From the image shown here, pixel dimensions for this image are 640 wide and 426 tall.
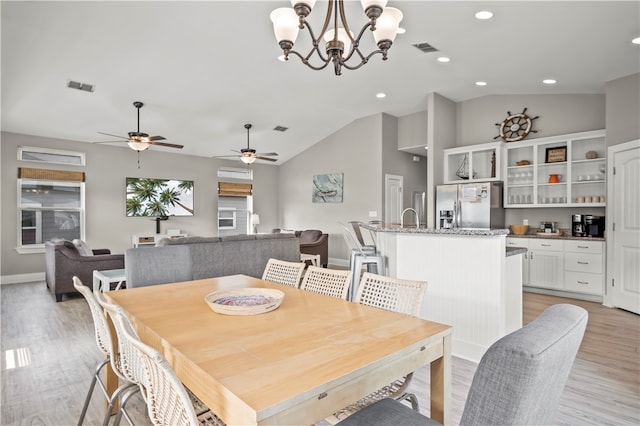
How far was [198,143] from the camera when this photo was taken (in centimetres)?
789

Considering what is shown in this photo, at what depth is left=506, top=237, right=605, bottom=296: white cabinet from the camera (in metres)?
4.80

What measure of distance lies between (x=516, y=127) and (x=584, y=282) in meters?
2.59

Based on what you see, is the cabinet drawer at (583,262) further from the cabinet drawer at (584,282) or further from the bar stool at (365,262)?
the bar stool at (365,262)

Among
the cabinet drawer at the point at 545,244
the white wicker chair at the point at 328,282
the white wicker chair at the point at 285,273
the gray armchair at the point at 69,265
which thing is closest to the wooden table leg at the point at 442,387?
the white wicker chair at the point at 328,282

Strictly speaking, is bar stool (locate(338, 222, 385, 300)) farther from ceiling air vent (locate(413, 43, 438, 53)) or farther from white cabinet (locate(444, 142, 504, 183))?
white cabinet (locate(444, 142, 504, 183))

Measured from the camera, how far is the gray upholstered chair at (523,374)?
69 cm

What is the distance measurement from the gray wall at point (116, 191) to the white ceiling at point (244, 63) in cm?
43

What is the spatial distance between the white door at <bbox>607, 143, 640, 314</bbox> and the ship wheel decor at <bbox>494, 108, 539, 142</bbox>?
1.49 meters

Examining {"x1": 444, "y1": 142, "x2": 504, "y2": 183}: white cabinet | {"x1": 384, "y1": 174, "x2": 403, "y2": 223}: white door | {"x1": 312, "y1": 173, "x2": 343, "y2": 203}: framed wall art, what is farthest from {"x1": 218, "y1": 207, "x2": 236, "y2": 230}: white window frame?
{"x1": 444, "y1": 142, "x2": 504, "y2": 183}: white cabinet

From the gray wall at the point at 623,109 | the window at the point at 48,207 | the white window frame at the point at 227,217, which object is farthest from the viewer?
the white window frame at the point at 227,217

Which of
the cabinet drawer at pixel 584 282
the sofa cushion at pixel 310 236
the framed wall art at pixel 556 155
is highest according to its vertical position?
the framed wall art at pixel 556 155

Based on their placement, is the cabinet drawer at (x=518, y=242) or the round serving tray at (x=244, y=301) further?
the cabinet drawer at (x=518, y=242)

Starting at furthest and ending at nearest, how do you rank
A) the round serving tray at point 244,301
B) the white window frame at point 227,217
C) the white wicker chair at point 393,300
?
the white window frame at point 227,217 → the round serving tray at point 244,301 → the white wicker chair at point 393,300

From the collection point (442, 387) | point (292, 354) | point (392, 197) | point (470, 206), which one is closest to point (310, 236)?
point (392, 197)
